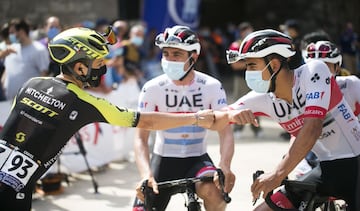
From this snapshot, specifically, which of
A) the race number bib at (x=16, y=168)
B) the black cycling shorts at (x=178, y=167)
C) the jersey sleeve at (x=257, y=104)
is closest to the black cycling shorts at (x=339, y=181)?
the jersey sleeve at (x=257, y=104)

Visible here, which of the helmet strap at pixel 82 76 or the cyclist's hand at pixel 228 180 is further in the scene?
the cyclist's hand at pixel 228 180

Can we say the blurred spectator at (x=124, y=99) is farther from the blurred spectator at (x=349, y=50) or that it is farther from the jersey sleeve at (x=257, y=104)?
the blurred spectator at (x=349, y=50)

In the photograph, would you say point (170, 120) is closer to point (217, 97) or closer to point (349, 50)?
point (217, 97)

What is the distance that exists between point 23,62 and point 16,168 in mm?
4784

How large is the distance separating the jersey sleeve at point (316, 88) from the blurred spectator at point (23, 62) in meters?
5.00

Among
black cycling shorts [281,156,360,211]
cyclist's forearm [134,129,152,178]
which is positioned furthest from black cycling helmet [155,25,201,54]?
black cycling shorts [281,156,360,211]

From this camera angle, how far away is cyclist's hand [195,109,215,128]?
165 inches

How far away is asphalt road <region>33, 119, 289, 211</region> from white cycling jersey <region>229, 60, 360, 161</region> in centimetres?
246

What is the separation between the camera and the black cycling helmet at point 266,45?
12.6 feet

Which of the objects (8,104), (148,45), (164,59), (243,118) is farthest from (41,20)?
(243,118)

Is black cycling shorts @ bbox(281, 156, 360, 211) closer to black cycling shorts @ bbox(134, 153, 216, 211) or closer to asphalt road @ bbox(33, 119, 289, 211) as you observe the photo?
black cycling shorts @ bbox(134, 153, 216, 211)

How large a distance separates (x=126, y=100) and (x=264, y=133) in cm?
288

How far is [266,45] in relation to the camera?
12.6 feet

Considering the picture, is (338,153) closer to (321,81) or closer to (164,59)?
(321,81)
